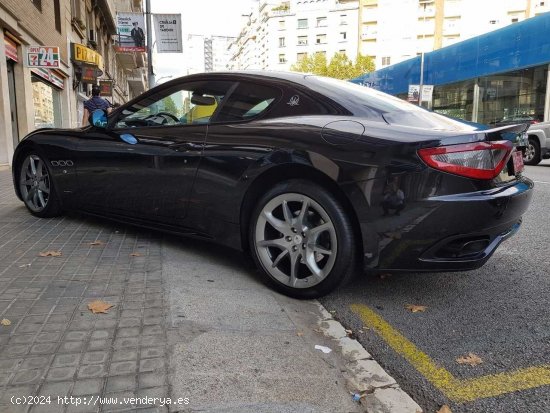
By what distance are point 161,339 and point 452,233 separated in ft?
5.31

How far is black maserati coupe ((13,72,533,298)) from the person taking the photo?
259 centimetres

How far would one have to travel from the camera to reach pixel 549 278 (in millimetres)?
3465

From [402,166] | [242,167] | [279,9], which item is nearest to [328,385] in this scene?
[402,166]

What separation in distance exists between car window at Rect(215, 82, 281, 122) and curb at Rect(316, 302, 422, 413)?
1.59 metres

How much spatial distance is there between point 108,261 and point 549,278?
325 cm

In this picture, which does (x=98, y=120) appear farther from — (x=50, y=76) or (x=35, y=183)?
(x=50, y=76)

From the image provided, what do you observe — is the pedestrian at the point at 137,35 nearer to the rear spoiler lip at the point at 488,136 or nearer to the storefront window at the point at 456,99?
the storefront window at the point at 456,99

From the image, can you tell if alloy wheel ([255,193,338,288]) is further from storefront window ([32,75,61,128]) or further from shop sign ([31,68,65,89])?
shop sign ([31,68,65,89])

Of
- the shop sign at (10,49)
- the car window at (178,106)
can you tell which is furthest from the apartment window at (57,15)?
the car window at (178,106)

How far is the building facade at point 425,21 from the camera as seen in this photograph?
57188 mm

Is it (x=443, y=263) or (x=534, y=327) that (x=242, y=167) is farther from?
(x=534, y=327)

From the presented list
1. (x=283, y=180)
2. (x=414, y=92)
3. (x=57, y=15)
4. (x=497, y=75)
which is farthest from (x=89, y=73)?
(x=283, y=180)

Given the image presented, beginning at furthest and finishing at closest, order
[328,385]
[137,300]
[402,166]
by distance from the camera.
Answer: [137,300] → [402,166] → [328,385]

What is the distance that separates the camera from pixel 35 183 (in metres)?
4.94
